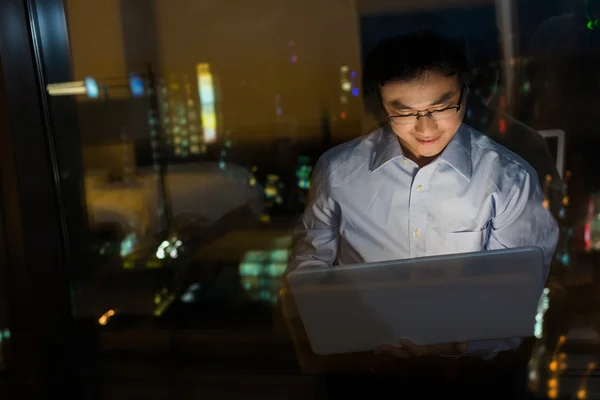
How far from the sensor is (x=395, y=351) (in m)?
1.13

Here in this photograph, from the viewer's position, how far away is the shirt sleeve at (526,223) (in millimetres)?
1039

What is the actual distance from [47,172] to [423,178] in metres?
0.90

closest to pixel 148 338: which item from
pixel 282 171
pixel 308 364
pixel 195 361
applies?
pixel 195 361

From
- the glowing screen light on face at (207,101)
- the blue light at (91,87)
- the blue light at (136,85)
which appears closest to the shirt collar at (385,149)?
the glowing screen light on face at (207,101)

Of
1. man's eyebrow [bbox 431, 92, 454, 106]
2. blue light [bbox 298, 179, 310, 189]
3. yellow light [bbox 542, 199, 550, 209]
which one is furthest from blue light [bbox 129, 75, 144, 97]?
yellow light [bbox 542, 199, 550, 209]

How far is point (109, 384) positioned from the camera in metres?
1.32

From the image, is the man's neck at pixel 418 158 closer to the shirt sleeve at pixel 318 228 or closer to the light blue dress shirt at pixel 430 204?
the light blue dress shirt at pixel 430 204

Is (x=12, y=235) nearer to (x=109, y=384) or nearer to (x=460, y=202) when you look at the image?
(x=109, y=384)

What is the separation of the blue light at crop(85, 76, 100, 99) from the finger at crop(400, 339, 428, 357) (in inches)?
35.3

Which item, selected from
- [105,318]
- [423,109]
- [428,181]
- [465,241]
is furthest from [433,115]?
[105,318]

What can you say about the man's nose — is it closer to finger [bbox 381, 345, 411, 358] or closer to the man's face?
the man's face

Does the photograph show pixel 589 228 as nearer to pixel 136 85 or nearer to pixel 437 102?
pixel 437 102

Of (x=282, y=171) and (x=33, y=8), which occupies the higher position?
(x=33, y=8)

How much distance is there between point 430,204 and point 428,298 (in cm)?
19
